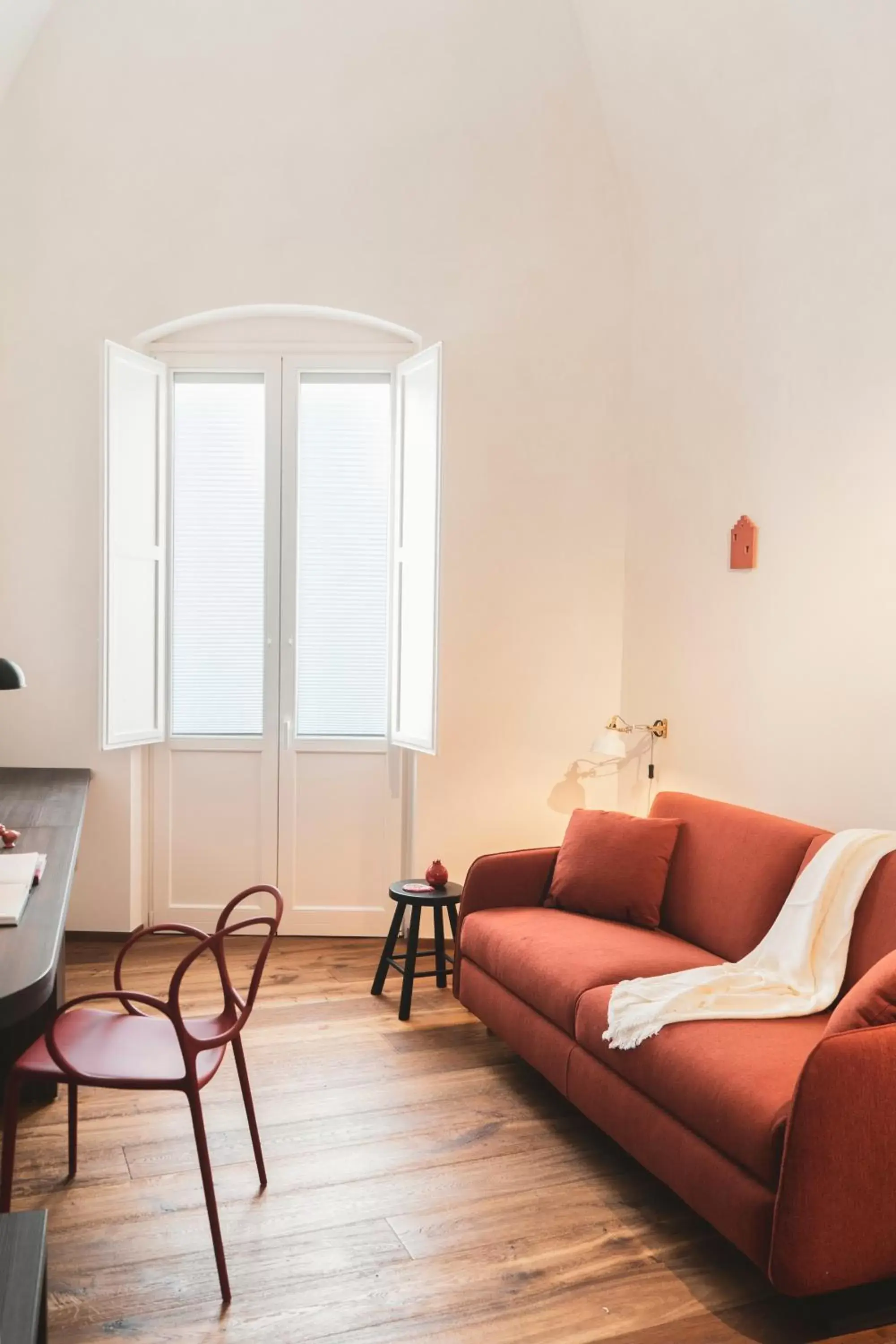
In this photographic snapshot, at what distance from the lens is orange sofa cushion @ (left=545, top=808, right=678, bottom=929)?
11.9 feet

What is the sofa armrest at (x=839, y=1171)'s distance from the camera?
2086 millimetres

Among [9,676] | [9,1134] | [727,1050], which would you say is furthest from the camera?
[9,676]

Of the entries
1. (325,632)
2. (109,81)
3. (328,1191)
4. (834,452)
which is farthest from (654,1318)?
(109,81)

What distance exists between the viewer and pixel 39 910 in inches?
94.8

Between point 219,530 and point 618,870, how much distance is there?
7.74 ft

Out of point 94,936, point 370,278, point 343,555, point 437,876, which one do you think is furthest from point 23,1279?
point 370,278

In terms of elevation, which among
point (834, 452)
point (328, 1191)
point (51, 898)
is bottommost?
point (328, 1191)

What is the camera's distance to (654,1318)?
2.22 meters

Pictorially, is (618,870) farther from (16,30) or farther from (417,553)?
(16,30)

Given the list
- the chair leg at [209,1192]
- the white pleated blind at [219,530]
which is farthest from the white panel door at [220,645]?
the chair leg at [209,1192]

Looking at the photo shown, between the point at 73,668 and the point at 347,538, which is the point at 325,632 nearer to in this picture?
the point at 347,538

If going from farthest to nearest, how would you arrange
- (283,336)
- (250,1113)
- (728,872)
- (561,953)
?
(283,336)
(728,872)
(561,953)
(250,1113)

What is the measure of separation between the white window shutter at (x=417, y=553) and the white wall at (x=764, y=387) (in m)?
0.88

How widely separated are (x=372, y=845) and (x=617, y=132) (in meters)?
3.16
